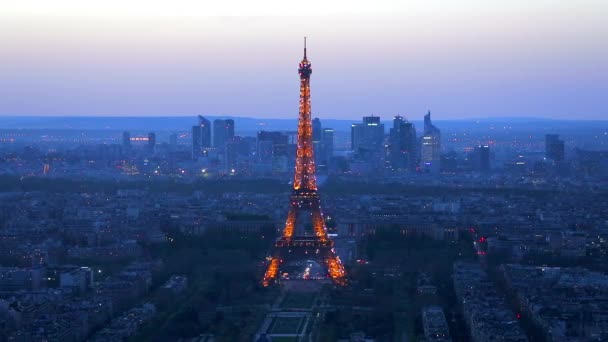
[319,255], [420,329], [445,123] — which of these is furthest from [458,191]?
[445,123]

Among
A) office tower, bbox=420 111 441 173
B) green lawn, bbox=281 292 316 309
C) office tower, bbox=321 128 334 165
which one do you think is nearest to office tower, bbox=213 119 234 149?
office tower, bbox=321 128 334 165

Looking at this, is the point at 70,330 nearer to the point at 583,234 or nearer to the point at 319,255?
the point at 319,255

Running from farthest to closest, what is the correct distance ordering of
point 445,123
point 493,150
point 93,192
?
point 445,123
point 493,150
point 93,192

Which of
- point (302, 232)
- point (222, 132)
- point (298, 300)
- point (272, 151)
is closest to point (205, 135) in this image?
point (222, 132)

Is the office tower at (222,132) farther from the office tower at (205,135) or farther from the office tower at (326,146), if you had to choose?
the office tower at (326,146)

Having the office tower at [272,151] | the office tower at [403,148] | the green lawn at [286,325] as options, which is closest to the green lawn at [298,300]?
the green lawn at [286,325]

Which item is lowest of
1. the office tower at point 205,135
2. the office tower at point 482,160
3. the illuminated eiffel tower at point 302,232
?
the office tower at point 482,160

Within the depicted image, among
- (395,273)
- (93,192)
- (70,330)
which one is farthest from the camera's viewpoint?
(93,192)
